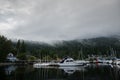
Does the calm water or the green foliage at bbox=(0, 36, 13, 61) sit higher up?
the green foliage at bbox=(0, 36, 13, 61)

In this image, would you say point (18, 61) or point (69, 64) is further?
point (18, 61)

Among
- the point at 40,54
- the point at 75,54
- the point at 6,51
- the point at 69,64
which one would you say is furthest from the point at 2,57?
the point at 75,54

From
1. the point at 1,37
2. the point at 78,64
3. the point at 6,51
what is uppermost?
the point at 1,37

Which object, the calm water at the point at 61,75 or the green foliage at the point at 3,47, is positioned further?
the green foliage at the point at 3,47

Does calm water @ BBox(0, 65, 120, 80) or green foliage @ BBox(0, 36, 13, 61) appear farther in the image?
green foliage @ BBox(0, 36, 13, 61)

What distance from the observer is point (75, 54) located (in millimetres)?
198750

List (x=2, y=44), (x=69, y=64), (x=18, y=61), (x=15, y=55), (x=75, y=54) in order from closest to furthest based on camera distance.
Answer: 1. (x=69, y=64)
2. (x=2, y=44)
3. (x=18, y=61)
4. (x=15, y=55)
5. (x=75, y=54)

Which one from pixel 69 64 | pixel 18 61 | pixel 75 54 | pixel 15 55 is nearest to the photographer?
pixel 69 64

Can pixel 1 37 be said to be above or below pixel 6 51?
above

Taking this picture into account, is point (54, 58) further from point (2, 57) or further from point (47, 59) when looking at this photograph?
point (2, 57)

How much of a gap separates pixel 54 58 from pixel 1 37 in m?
62.3

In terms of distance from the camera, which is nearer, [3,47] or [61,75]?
[61,75]

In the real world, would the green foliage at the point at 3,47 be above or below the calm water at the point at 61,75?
above

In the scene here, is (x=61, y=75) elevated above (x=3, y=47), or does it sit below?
below
